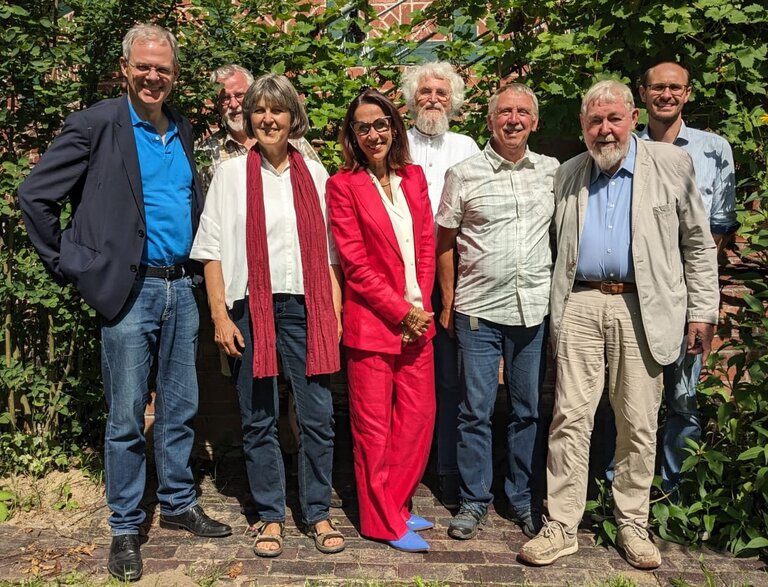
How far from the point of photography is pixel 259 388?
12.9ft

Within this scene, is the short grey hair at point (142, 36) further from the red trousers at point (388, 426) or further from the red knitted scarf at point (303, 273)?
the red trousers at point (388, 426)

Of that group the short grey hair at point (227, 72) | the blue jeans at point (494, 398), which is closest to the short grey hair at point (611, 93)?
the blue jeans at point (494, 398)

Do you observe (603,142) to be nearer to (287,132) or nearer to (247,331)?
(287,132)

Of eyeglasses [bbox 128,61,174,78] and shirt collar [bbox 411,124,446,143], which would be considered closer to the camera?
eyeglasses [bbox 128,61,174,78]

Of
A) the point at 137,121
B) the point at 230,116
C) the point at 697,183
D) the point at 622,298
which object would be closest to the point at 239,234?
the point at 137,121

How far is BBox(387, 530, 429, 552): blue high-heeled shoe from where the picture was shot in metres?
3.96

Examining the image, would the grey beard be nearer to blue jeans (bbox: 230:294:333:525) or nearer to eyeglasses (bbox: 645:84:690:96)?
eyeglasses (bbox: 645:84:690:96)

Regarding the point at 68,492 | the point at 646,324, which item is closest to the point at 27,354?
the point at 68,492

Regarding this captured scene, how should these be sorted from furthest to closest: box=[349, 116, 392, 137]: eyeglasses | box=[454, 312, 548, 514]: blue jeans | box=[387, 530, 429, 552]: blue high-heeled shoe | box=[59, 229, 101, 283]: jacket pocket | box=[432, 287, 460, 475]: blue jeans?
box=[432, 287, 460, 475]: blue jeans < box=[454, 312, 548, 514]: blue jeans < box=[387, 530, 429, 552]: blue high-heeled shoe < box=[349, 116, 392, 137]: eyeglasses < box=[59, 229, 101, 283]: jacket pocket

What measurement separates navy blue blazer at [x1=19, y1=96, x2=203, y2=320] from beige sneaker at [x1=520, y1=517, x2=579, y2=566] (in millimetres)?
2276

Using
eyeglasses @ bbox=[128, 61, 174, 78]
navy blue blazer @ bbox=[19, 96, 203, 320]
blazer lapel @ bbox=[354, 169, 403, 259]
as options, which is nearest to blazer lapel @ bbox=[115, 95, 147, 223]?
navy blue blazer @ bbox=[19, 96, 203, 320]

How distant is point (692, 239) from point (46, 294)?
3539 mm

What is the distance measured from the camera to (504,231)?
13.0 ft

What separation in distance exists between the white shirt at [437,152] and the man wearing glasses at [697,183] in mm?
1009
